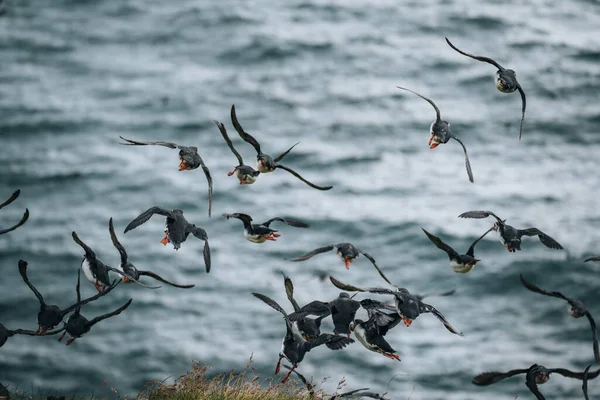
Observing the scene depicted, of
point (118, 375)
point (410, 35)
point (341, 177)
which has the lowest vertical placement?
point (118, 375)

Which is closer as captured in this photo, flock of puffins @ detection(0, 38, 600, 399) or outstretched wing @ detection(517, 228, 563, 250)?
flock of puffins @ detection(0, 38, 600, 399)

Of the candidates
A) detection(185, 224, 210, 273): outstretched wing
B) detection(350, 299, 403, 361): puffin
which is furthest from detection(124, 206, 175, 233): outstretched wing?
detection(350, 299, 403, 361): puffin

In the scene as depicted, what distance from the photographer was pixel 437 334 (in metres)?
22.9

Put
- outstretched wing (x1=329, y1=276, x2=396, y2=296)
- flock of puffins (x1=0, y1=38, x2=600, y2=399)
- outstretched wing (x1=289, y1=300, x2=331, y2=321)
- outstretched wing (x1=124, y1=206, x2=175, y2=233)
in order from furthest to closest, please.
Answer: outstretched wing (x1=124, y1=206, x2=175, y2=233), outstretched wing (x1=289, y1=300, x2=331, y2=321), flock of puffins (x1=0, y1=38, x2=600, y2=399), outstretched wing (x1=329, y1=276, x2=396, y2=296)

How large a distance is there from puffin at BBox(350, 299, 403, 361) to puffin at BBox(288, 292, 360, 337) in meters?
0.10

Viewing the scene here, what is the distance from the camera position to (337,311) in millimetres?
7719

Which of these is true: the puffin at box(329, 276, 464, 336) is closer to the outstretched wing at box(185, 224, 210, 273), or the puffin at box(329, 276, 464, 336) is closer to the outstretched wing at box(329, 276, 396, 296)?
the outstretched wing at box(329, 276, 396, 296)

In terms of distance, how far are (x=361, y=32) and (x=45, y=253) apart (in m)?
16.1

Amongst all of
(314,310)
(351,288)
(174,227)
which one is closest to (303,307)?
(314,310)

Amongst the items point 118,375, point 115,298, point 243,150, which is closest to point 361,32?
point 243,150

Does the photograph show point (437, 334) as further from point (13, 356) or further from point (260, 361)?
point (13, 356)

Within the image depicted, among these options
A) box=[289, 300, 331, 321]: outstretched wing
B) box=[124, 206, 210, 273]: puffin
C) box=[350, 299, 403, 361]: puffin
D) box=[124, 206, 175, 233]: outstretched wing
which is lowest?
box=[350, 299, 403, 361]: puffin

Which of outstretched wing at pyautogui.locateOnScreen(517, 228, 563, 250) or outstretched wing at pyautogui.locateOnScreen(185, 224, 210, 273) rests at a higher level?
outstretched wing at pyautogui.locateOnScreen(185, 224, 210, 273)

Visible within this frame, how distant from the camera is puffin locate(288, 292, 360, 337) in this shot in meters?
7.66
